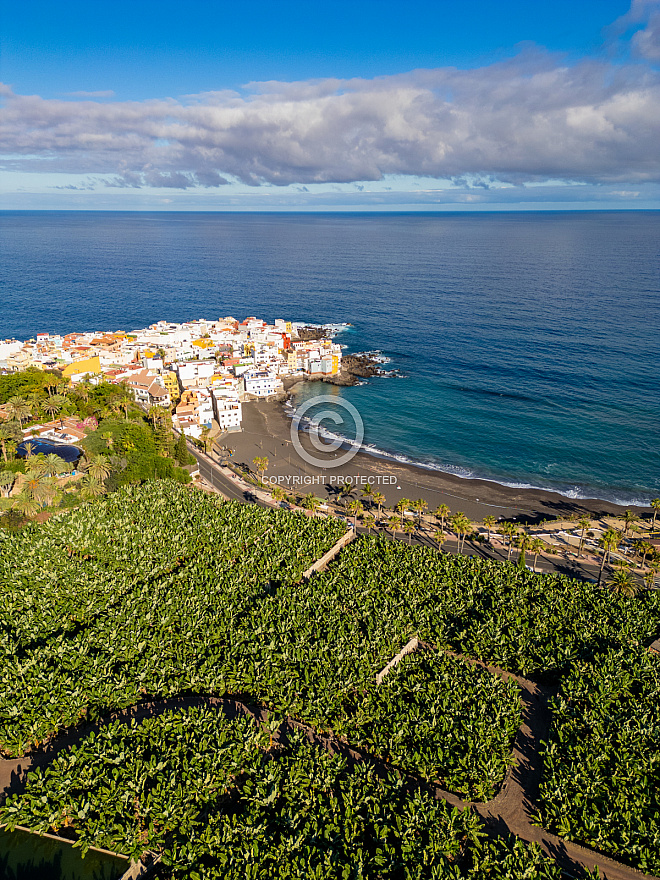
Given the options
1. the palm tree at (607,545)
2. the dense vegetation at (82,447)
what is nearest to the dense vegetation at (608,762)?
the palm tree at (607,545)

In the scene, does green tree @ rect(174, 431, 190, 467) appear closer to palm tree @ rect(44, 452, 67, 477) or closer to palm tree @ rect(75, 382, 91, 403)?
palm tree @ rect(44, 452, 67, 477)

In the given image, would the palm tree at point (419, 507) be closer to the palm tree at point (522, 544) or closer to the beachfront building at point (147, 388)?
the palm tree at point (522, 544)

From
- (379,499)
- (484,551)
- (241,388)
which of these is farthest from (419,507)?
(241,388)

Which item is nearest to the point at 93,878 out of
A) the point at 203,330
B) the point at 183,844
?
the point at 183,844

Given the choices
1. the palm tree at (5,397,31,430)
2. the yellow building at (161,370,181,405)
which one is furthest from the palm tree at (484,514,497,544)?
the palm tree at (5,397,31,430)

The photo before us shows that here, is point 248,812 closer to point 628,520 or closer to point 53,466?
point 53,466

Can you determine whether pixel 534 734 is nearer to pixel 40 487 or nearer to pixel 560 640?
pixel 560 640
